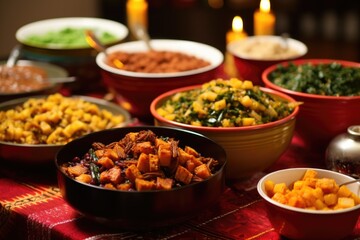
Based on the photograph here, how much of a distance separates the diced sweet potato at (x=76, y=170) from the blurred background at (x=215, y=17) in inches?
132

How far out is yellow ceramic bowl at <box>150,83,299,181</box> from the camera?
1761 millimetres

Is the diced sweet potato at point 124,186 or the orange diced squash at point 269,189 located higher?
the diced sweet potato at point 124,186

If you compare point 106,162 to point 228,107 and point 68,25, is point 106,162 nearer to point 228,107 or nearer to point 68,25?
point 228,107

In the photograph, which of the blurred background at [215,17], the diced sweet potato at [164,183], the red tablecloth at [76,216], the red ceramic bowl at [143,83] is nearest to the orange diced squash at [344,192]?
the red tablecloth at [76,216]

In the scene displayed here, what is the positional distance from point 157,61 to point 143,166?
1.00 m

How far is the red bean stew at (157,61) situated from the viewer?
7.83ft

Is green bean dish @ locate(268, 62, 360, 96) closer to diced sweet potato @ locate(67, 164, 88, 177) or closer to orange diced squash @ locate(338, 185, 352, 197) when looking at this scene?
orange diced squash @ locate(338, 185, 352, 197)

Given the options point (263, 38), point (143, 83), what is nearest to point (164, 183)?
point (143, 83)

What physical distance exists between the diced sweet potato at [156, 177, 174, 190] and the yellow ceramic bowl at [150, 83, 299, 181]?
1.00 feet

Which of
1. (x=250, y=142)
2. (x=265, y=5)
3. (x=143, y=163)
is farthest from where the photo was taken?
(x=265, y=5)

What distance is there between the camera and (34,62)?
2.68m

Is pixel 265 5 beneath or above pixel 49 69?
above

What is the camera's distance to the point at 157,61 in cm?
246

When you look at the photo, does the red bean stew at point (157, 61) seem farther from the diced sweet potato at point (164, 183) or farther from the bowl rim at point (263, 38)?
the diced sweet potato at point (164, 183)
